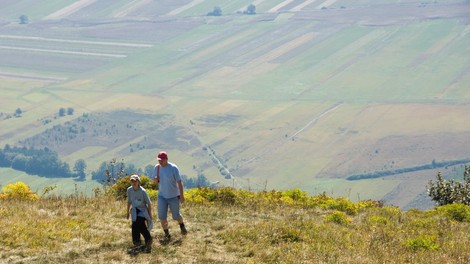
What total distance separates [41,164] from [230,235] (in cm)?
17346

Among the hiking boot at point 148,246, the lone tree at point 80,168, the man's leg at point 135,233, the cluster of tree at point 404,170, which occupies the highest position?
the man's leg at point 135,233

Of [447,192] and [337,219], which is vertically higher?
[337,219]

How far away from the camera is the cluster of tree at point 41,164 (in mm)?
183625

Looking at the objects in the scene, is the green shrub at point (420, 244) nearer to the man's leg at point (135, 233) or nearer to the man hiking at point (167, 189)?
the man hiking at point (167, 189)

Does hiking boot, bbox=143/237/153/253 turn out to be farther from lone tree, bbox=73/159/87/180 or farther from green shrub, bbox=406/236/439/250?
lone tree, bbox=73/159/87/180

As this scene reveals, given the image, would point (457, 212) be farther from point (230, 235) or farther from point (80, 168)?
point (80, 168)

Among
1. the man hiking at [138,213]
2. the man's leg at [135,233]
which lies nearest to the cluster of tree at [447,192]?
the man hiking at [138,213]

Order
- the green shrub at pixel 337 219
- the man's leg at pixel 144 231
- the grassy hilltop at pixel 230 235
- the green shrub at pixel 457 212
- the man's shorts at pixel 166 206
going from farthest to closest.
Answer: the green shrub at pixel 457 212 < the green shrub at pixel 337 219 < the man's shorts at pixel 166 206 < the man's leg at pixel 144 231 < the grassy hilltop at pixel 230 235

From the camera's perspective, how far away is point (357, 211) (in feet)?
93.1

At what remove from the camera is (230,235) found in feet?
66.5

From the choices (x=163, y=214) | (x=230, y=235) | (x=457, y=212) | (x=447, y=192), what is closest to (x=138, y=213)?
(x=163, y=214)

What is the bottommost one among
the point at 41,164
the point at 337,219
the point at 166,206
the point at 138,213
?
the point at 41,164

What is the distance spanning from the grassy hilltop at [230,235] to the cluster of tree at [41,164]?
517 ft

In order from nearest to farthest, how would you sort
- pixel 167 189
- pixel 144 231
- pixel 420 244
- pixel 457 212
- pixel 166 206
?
1. pixel 144 231
2. pixel 167 189
3. pixel 166 206
4. pixel 420 244
5. pixel 457 212
